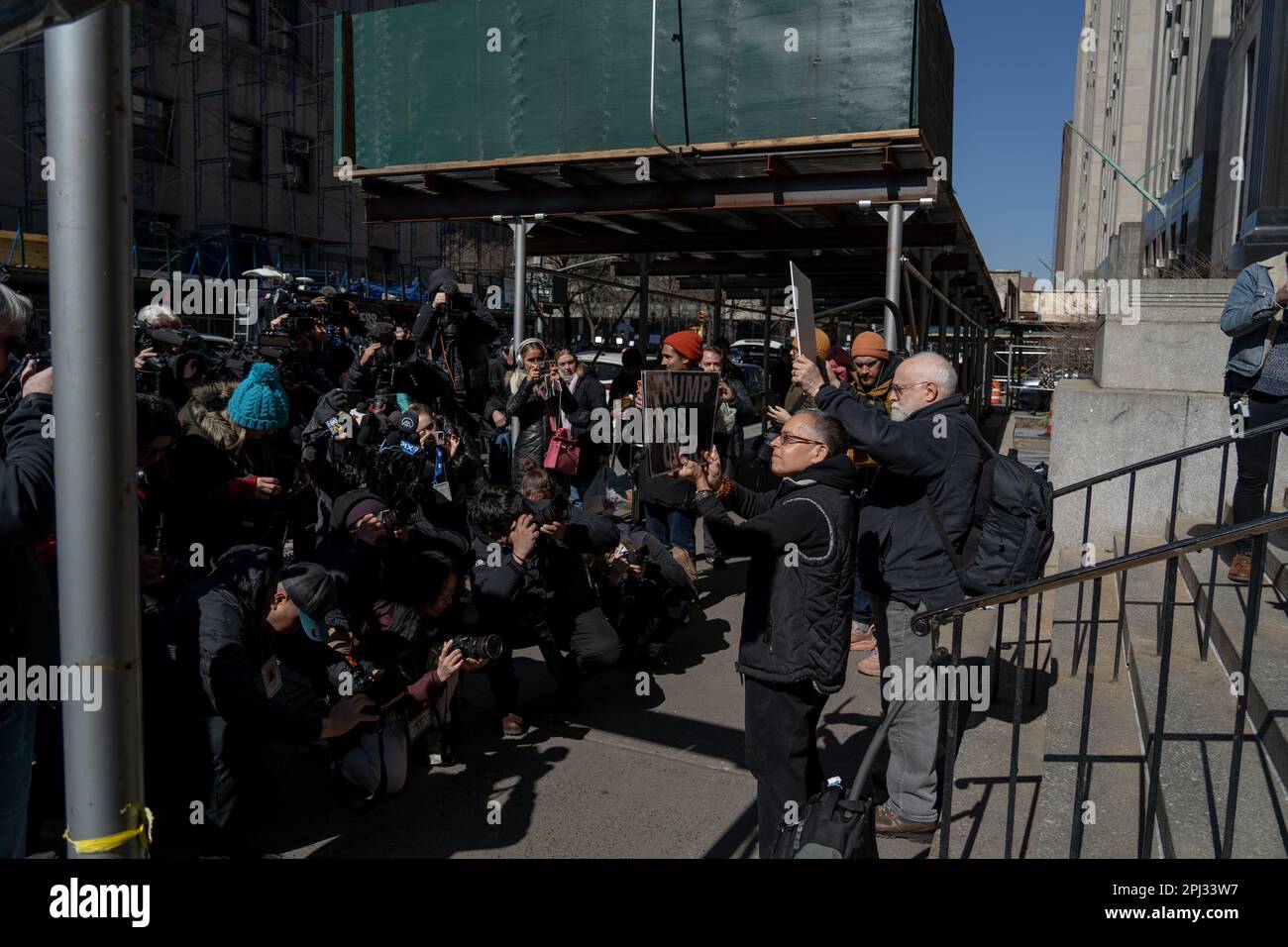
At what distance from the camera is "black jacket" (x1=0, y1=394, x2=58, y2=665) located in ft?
7.70

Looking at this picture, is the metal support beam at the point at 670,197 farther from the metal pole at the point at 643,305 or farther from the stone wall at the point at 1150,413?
the metal pole at the point at 643,305

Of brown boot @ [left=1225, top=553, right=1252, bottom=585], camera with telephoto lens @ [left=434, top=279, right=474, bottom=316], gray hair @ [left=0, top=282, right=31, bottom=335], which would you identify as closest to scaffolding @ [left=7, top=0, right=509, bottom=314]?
camera with telephoto lens @ [left=434, top=279, right=474, bottom=316]

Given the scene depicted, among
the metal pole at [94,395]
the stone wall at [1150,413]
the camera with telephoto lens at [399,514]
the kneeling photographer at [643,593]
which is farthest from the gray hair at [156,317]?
the stone wall at [1150,413]

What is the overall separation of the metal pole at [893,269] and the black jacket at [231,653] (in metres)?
4.66

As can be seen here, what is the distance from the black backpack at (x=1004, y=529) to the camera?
3938 millimetres

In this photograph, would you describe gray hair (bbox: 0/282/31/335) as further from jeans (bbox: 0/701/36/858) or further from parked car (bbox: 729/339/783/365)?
parked car (bbox: 729/339/783/365)

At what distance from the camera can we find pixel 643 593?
5.87 metres

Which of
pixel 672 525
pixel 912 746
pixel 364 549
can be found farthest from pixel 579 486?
pixel 912 746

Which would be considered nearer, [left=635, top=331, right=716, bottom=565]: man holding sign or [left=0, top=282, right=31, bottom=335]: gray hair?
[left=0, top=282, right=31, bottom=335]: gray hair

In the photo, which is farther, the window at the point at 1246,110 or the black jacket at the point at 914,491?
the window at the point at 1246,110

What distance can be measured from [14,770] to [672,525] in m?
5.04

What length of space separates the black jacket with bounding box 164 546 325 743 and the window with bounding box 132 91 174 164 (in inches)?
1031

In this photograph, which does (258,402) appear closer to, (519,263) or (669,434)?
(669,434)

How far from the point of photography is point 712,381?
555 centimetres
